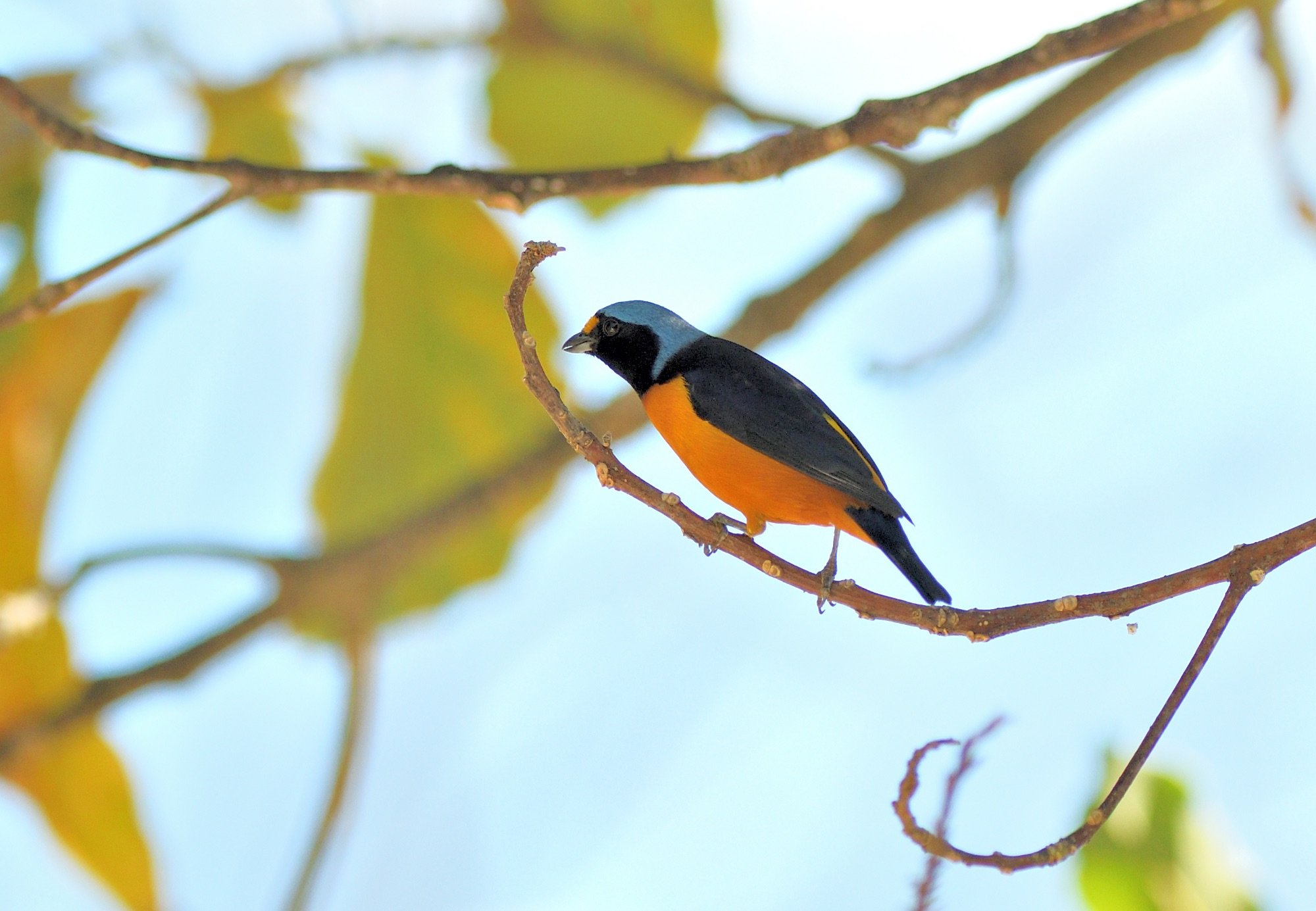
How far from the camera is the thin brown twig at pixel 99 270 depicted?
127 inches

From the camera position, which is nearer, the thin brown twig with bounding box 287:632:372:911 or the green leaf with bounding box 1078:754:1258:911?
the green leaf with bounding box 1078:754:1258:911

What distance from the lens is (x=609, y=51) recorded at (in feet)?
18.4

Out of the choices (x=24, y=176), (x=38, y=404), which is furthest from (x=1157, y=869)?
(x=24, y=176)

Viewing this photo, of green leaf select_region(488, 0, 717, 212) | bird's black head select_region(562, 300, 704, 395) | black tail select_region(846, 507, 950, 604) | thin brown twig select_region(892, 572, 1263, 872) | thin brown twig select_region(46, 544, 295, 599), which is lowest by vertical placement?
thin brown twig select_region(892, 572, 1263, 872)

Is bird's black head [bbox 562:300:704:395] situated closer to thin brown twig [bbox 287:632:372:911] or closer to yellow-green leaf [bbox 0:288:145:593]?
thin brown twig [bbox 287:632:372:911]

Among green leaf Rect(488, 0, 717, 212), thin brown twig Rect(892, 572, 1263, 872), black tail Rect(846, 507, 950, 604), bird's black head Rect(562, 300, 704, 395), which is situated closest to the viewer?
thin brown twig Rect(892, 572, 1263, 872)

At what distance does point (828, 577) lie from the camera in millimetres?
3033

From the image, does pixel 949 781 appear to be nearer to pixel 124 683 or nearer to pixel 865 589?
pixel 865 589

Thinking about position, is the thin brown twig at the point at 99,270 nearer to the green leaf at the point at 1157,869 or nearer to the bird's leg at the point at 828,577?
the bird's leg at the point at 828,577

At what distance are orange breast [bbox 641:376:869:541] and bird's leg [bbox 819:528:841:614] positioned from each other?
8 centimetres

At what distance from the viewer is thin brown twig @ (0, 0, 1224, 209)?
10.2ft

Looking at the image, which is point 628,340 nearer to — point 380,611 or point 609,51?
point 609,51

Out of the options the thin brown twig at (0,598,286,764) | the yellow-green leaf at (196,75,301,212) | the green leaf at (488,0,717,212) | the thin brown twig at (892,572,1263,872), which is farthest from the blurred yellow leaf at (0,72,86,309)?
the thin brown twig at (892,572,1263,872)

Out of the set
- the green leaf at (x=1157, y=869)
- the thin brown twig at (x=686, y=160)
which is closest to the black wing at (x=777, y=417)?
the thin brown twig at (x=686, y=160)
